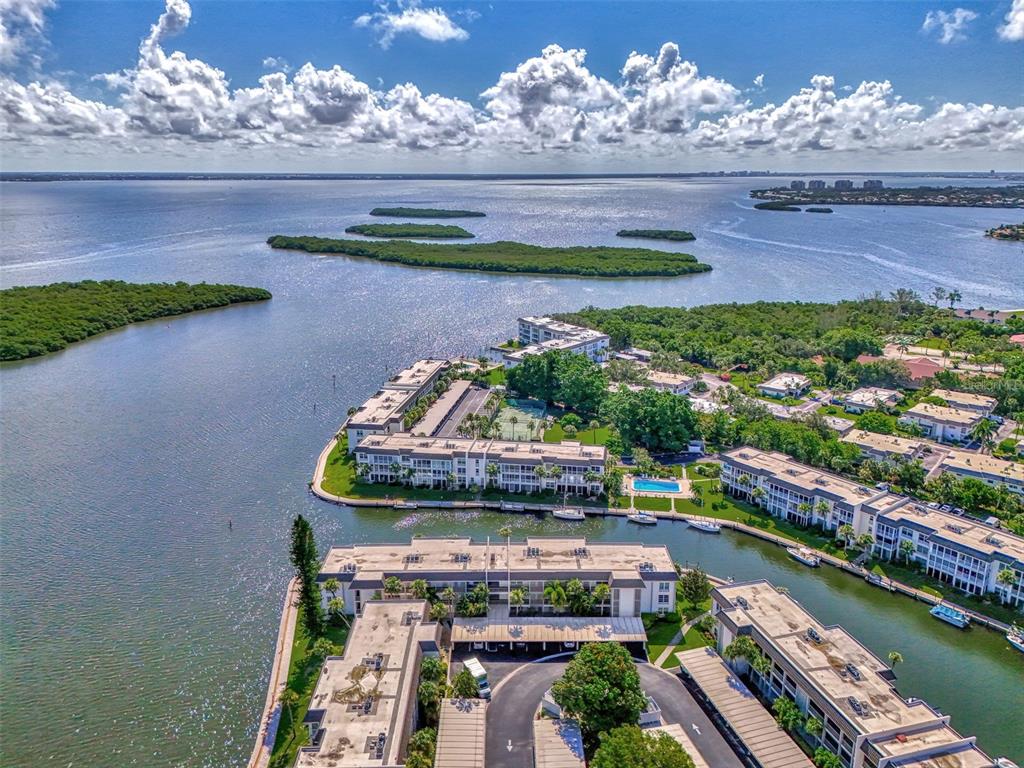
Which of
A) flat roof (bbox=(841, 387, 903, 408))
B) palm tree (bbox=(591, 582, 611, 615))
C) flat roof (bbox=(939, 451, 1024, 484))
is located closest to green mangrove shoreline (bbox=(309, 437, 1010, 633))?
palm tree (bbox=(591, 582, 611, 615))

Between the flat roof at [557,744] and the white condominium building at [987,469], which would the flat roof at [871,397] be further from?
the flat roof at [557,744]

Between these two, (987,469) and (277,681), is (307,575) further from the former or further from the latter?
(987,469)

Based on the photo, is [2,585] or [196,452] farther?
[196,452]

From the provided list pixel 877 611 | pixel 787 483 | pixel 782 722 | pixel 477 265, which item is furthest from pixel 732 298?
pixel 782 722

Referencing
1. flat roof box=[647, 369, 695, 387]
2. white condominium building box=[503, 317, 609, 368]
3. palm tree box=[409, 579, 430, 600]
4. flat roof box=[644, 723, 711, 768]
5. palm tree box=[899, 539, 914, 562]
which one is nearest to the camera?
flat roof box=[644, 723, 711, 768]

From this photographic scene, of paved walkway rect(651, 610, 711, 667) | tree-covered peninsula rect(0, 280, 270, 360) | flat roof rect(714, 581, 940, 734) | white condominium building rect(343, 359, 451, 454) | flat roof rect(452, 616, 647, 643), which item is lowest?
paved walkway rect(651, 610, 711, 667)

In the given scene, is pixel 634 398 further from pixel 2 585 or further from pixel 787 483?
pixel 2 585

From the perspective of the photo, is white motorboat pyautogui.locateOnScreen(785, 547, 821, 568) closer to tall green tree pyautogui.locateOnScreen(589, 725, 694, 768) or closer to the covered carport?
the covered carport
